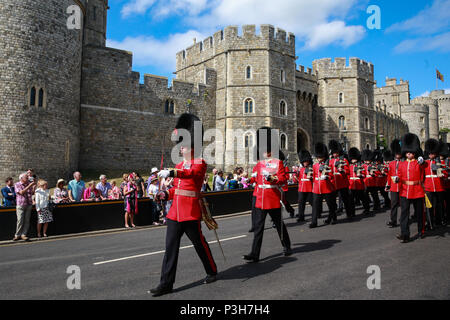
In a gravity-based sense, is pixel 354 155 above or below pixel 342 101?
below

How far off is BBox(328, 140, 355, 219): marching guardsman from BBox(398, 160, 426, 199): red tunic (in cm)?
311

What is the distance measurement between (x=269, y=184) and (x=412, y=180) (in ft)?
11.4

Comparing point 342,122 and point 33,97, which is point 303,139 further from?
point 33,97

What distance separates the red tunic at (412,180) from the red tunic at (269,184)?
10.0 feet

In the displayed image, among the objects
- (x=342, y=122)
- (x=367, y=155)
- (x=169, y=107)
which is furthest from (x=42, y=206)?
(x=342, y=122)

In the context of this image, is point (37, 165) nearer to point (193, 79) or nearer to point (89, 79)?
point (89, 79)

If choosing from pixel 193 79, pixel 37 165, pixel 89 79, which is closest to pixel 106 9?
pixel 193 79

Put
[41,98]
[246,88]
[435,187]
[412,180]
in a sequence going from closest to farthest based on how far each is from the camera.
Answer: [412,180] < [435,187] < [41,98] < [246,88]

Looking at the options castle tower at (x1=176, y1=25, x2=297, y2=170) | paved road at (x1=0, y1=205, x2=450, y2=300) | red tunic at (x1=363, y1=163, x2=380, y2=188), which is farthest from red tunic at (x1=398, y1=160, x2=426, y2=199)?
castle tower at (x1=176, y1=25, x2=297, y2=170)

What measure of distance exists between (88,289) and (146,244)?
10.8ft

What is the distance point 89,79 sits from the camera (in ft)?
82.9

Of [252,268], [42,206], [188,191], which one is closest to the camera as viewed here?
[188,191]

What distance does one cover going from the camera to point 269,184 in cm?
666
